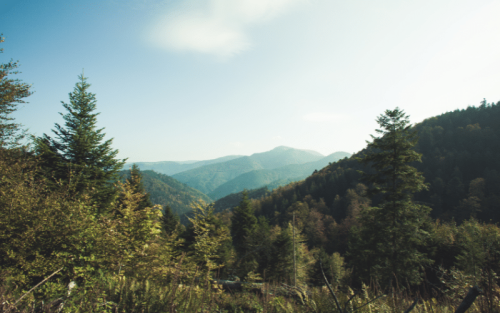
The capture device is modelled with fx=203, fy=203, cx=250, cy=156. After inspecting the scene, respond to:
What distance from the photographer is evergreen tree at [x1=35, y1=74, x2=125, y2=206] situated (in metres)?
11.4

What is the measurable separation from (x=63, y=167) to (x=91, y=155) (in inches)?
56.7

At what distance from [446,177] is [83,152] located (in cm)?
9383

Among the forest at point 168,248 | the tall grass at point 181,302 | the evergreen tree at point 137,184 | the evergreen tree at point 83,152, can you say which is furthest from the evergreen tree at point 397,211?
the evergreen tree at point 83,152

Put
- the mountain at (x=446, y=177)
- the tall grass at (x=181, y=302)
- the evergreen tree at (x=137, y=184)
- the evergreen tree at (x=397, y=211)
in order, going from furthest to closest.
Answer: the mountain at (x=446, y=177) → the evergreen tree at (x=397, y=211) → the evergreen tree at (x=137, y=184) → the tall grass at (x=181, y=302)

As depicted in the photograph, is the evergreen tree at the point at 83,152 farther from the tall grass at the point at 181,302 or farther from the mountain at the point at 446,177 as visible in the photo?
the mountain at the point at 446,177

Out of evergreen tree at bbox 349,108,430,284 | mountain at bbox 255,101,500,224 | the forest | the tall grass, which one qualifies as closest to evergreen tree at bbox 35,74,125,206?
the forest

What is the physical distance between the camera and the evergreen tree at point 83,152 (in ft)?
37.6

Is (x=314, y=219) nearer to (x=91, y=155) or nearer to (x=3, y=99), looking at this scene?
(x=91, y=155)

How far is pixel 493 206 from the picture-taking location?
163 ft

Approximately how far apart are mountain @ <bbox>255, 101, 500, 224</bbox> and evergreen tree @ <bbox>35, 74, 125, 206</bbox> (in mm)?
49381

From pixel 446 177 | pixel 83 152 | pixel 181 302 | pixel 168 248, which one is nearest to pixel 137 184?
pixel 168 248

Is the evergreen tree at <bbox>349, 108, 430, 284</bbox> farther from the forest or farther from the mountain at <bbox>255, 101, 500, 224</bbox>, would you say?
the mountain at <bbox>255, 101, 500, 224</bbox>

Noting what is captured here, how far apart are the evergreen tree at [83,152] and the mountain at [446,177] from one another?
49.4 m

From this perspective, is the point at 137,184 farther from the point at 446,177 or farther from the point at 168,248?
the point at 446,177
